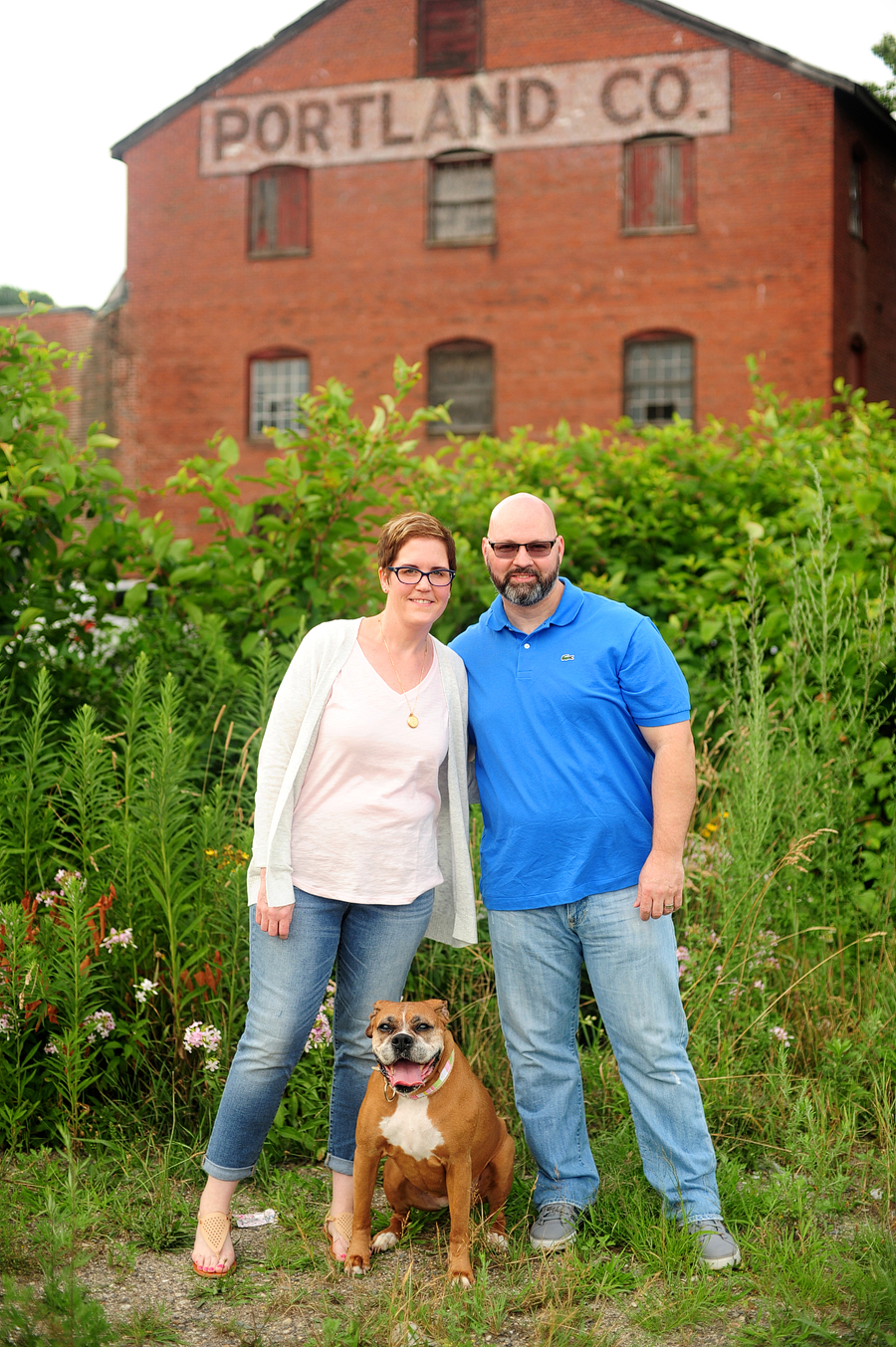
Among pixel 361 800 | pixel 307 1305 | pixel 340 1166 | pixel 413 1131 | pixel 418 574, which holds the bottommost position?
pixel 307 1305

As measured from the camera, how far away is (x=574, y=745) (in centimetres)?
357

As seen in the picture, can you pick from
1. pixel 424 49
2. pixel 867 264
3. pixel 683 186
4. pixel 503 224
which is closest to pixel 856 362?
pixel 867 264

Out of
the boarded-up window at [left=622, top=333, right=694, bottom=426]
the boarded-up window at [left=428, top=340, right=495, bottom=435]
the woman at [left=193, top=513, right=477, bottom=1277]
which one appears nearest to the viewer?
the woman at [left=193, top=513, right=477, bottom=1277]

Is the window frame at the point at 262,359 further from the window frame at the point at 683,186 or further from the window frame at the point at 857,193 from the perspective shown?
the window frame at the point at 857,193

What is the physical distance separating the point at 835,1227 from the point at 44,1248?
2436mm

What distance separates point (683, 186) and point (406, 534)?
60.6ft

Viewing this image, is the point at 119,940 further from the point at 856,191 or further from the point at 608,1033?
the point at 856,191

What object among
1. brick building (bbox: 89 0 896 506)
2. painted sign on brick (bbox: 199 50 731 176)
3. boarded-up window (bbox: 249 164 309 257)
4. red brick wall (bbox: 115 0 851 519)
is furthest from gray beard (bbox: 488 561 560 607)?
boarded-up window (bbox: 249 164 309 257)

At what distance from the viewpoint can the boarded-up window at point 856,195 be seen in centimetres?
2045

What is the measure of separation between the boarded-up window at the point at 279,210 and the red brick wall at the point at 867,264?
921 cm

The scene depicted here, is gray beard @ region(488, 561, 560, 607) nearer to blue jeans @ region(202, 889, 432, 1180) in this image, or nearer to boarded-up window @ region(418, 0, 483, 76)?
blue jeans @ region(202, 889, 432, 1180)

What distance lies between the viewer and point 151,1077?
4.29 meters

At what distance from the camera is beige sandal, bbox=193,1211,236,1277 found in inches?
136

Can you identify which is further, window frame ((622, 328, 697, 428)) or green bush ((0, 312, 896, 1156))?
window frame ((622, 328, 697, 428))
